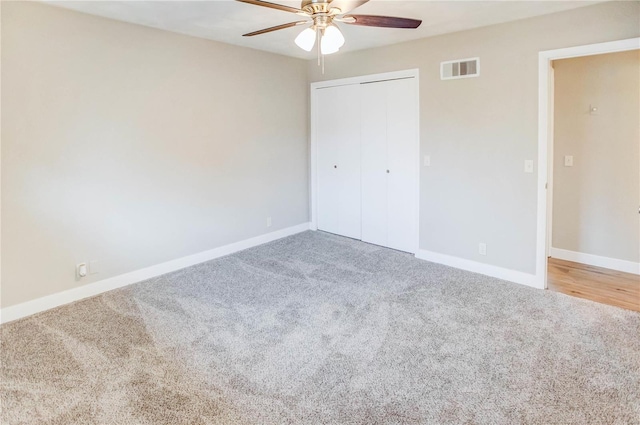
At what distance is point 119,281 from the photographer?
3.64 meters

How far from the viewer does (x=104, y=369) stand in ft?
7.70

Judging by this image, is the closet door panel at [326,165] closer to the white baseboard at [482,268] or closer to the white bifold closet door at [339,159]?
the white bifold closet door at [339,159]

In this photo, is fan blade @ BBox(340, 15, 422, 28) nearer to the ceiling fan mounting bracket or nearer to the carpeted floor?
the ceiling fan mounting bracket

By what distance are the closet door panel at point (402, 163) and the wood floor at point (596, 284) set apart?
145 centimetres

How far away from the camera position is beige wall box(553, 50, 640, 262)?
12.4ft

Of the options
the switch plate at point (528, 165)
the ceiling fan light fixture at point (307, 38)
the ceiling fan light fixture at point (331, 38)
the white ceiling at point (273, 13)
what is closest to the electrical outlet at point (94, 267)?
the white ceiling at point (273, 13)

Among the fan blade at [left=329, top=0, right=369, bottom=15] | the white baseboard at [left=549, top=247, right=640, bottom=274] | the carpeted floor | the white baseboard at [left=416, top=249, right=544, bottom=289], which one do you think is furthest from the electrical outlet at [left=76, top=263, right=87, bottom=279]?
the white baseboard at [left=549, top=247, right=640, bottom=274]

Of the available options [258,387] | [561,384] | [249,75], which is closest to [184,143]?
[249,75]

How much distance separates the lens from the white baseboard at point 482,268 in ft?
11.8

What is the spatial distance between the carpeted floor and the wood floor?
0.24m

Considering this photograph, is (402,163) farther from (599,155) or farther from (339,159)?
(599,155)

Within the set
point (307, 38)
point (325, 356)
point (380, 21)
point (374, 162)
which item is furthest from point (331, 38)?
point (374, 162)

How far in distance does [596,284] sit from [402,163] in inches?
87.3

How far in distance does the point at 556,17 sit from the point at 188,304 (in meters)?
3.87
